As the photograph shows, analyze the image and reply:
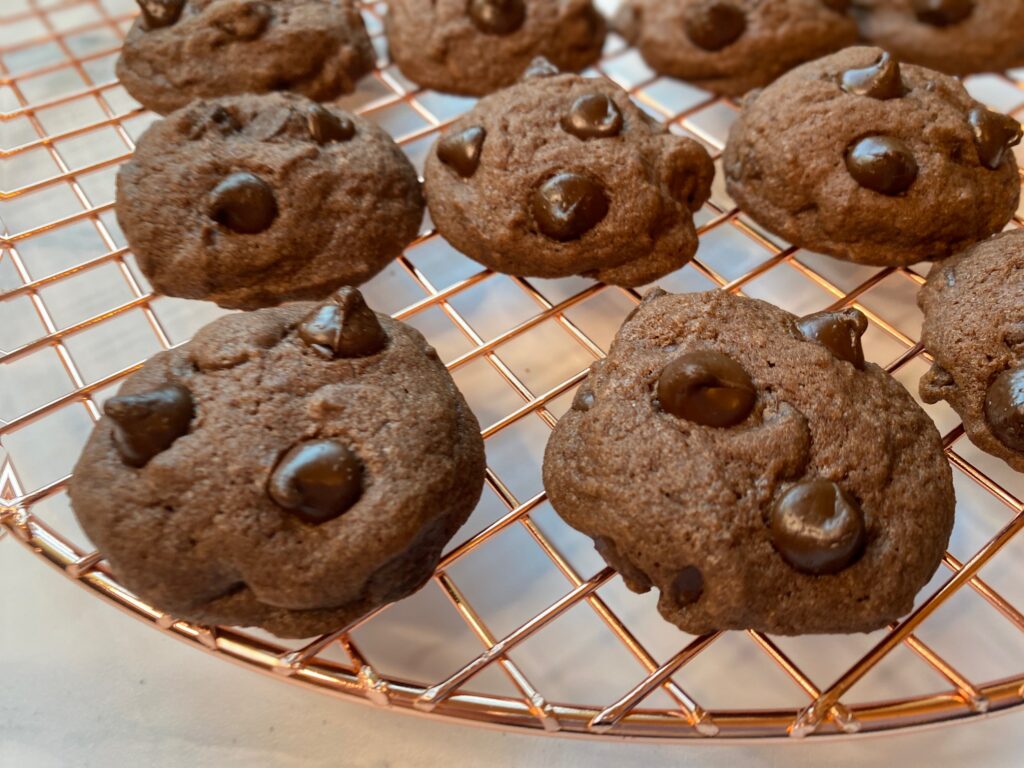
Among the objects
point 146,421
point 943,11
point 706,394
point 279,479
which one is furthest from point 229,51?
point 943,11

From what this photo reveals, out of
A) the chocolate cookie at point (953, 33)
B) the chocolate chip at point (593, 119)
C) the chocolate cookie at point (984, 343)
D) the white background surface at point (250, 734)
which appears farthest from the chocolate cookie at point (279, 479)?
the chocolate cookie at point (953, 33)

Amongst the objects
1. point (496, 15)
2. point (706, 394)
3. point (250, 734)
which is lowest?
point (250, 734)

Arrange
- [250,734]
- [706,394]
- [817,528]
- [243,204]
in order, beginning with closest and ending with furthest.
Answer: [817,528]
[706,394]
[250,734]
[243,204]

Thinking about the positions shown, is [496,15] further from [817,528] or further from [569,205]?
[817,528]

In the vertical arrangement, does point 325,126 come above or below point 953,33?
below

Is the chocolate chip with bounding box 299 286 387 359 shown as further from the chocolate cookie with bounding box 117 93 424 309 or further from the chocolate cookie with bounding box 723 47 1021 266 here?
the chocolate cookie with bounding box 723 47 1021 266

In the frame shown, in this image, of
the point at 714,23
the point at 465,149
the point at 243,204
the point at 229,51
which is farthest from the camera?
the point at 714,23

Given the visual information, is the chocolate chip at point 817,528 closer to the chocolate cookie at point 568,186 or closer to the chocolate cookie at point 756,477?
the chocolate cookie at point 756,477
